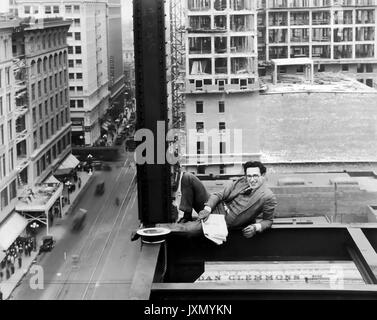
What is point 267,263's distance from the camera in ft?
8.09

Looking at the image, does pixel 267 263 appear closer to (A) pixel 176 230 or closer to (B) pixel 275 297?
(A) pixel 176 230

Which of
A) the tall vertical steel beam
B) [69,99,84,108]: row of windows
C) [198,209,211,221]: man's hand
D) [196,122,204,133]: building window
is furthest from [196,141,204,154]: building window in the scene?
[198,209,211,221]: man's hand

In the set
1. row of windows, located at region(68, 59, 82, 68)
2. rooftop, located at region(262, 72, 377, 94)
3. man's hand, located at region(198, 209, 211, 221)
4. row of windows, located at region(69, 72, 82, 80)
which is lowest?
man's hand, located at region(198, 209, 211, 221)

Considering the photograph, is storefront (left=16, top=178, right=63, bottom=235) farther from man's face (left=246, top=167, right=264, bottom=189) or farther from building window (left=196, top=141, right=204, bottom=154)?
man's face (left=246, top=167, right=264, bottom=189)

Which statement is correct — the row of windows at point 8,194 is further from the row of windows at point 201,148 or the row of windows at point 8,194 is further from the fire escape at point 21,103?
the row of windows at point 201,148

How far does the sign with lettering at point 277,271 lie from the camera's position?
8.03 ft

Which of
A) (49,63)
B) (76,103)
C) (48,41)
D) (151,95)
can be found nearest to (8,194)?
(76,103)

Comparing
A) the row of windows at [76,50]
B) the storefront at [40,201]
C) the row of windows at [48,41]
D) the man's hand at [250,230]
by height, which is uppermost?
the row of windows at [48,41]

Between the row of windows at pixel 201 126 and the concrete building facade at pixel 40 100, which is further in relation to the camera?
the row of windows at pixel 201 126

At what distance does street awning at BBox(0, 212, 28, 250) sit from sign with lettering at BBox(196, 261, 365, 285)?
2.38 metres

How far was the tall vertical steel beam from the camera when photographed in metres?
2.69

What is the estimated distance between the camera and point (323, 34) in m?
7.23

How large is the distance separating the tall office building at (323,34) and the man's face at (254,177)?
439 cm

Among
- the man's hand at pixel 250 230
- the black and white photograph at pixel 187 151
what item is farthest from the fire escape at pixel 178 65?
the man's hand at pixel 250 230
